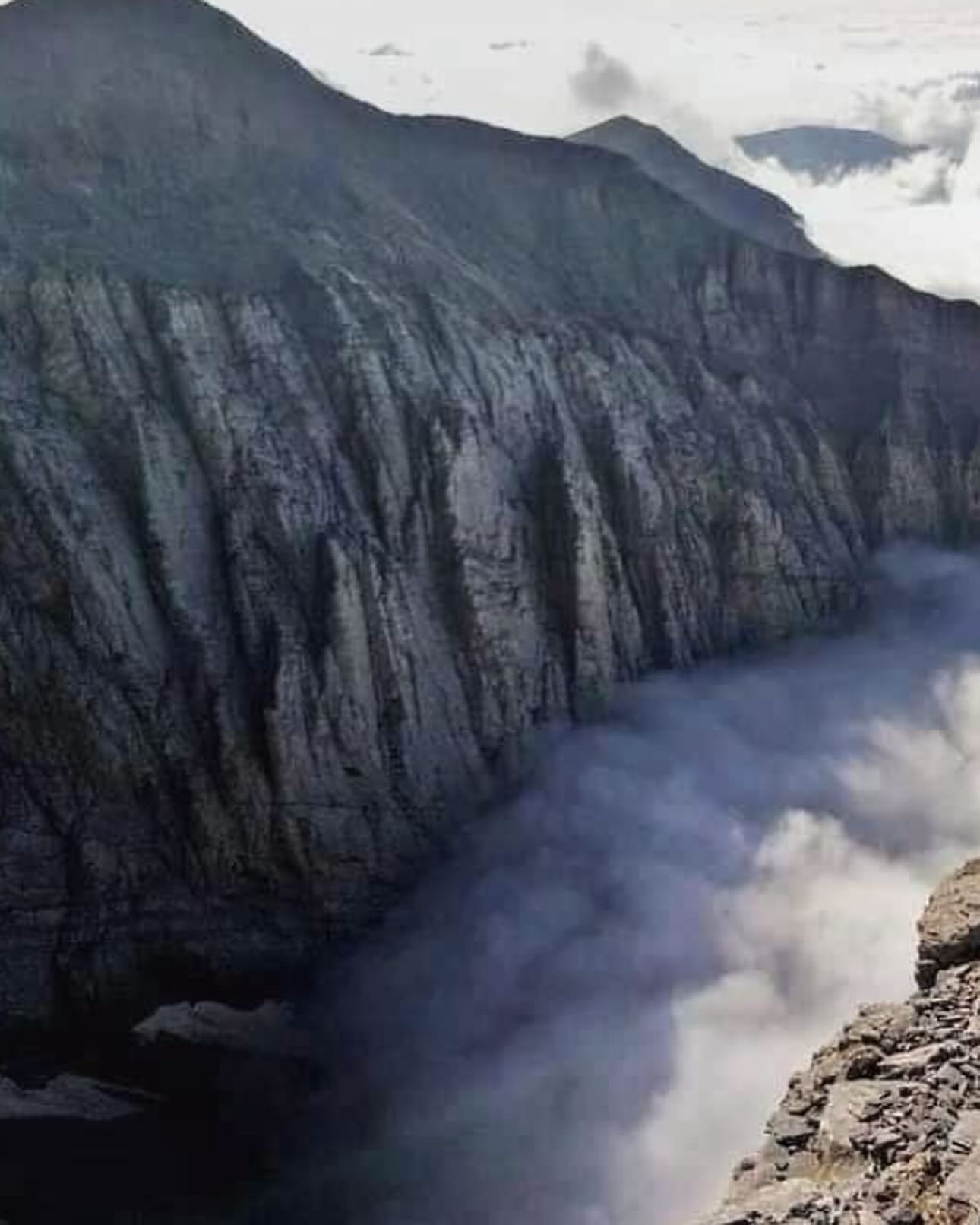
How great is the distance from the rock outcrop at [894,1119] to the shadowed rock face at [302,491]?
36.3 metres

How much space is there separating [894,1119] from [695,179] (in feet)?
350

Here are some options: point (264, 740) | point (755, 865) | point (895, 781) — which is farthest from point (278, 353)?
point (895, 781)

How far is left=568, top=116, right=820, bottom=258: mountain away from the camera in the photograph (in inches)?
4503

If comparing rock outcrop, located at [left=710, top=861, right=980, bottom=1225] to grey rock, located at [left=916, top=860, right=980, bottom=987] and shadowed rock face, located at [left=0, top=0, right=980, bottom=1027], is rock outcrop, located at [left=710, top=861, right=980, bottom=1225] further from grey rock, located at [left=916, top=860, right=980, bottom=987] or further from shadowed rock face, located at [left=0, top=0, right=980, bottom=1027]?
shadowed rock face, located at [left=0, top=0, right=980, bottom=1027]

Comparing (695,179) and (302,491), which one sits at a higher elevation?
(695,179)

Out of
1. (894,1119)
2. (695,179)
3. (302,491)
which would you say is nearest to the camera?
(894,1119)

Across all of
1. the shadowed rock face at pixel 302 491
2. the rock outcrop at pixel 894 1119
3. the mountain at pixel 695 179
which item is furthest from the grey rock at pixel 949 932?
the mountain at pixel 695 179

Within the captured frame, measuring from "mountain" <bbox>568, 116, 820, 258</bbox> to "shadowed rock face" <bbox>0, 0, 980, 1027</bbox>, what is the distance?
29.3 m

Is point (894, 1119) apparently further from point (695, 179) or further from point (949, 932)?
point (695, 179)

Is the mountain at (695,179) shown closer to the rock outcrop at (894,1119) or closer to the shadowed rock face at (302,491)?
the shadowed rock face at (302,491)

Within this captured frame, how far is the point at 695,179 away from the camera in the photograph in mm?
117188

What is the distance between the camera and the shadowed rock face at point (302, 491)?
5559cm

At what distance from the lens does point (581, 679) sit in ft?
222

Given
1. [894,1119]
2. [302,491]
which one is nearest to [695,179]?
[302,491]
